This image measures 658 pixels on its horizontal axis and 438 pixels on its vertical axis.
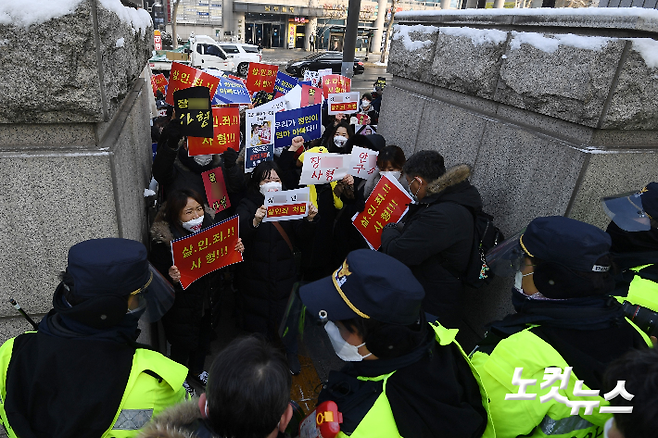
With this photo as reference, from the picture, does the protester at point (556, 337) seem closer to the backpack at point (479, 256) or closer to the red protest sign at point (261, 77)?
the backpack at point (479, 256)

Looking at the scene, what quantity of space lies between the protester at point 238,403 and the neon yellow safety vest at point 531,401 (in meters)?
0.88

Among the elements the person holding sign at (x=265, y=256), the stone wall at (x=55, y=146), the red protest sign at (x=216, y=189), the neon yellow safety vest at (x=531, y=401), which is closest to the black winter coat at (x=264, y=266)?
the person holding sign at (x=265, y=256)

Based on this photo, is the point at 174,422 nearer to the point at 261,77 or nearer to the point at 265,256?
the point at 265,256

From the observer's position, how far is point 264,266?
3.34 metres

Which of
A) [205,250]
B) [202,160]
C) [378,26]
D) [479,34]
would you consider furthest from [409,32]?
[378,26]

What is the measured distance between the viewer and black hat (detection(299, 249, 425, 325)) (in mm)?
1405

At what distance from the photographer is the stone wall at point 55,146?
5.84 feet

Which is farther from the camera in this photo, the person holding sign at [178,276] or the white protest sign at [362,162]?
the white protest sign at [362,162]

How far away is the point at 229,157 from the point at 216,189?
322 mm

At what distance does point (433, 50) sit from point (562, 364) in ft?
11.6

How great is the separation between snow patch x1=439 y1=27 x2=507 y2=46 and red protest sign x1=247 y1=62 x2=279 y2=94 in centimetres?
287

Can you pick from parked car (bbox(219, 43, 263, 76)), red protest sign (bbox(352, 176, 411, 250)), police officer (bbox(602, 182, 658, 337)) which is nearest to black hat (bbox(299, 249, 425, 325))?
police officer (bbox(602, 182, 658, 337))

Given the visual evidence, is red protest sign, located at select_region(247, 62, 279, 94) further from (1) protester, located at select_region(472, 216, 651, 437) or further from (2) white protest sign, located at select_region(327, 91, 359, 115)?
(1) protester, located at select_region(472, 216, 651, 437)

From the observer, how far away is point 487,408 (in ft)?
5.02
